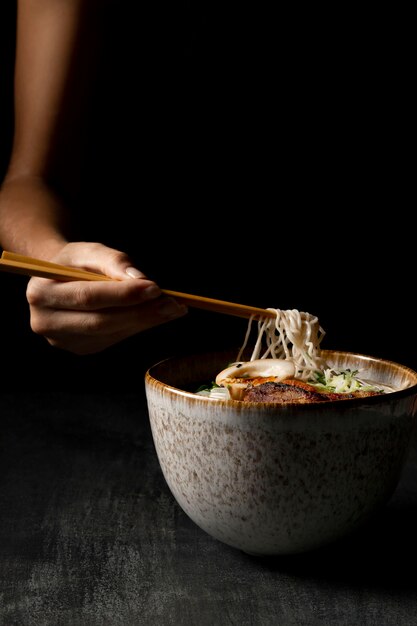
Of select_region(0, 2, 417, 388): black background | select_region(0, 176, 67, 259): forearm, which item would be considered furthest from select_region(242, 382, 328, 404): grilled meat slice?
select_region(0, 2, 417, 388): black background

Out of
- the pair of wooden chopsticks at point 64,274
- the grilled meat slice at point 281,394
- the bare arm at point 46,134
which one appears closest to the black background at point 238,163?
the bare arm at point 46,134

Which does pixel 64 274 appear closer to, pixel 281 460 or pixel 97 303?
pixel 97 303

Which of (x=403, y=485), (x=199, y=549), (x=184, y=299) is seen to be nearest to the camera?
(x=199, y=549)

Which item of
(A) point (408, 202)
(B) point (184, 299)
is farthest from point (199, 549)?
(A) point (408, 202)

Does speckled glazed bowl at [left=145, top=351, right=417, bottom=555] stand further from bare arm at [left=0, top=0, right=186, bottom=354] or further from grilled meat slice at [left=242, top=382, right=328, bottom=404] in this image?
bare arm at [left=0, top=0, right=186, bottom=354]

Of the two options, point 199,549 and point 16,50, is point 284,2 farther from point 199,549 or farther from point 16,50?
point 199,549

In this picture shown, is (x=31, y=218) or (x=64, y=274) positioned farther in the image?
(x=31, y=218)

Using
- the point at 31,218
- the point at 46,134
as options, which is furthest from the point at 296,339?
the point at 46,134
